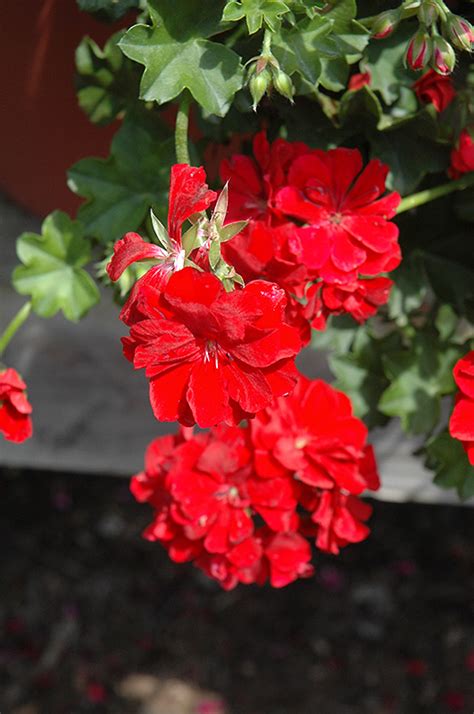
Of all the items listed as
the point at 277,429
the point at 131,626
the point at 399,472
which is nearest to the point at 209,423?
the point at 277,429

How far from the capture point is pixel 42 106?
1177 mm

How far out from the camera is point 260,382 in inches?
24.9

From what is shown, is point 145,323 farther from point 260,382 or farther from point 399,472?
point 399,472

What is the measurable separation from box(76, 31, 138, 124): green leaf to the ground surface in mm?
1241

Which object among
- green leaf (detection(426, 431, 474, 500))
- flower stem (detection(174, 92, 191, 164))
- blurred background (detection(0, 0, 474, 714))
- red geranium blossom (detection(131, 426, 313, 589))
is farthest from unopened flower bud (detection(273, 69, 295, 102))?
blurred background (detection(0, 0, 474, 714))

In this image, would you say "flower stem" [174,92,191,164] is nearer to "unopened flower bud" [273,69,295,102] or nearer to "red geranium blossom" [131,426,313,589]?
"unopened flower bud" [273,69,295,102]

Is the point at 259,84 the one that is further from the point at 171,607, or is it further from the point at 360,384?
the point at 171,607

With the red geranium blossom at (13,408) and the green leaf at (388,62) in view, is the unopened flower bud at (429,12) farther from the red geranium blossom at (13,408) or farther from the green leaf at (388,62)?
the red geranium blossom at (13,408)

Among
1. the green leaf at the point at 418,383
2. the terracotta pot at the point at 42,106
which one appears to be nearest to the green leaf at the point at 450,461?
the green leaf at the point at 418,383

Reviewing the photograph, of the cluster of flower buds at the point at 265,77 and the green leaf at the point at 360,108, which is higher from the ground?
the cluster of flower buds at the point at 265,77

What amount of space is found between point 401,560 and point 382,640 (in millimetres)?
184

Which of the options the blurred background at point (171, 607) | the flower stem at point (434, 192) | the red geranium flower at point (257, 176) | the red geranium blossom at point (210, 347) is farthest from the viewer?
the blurred background at point (171, 607)

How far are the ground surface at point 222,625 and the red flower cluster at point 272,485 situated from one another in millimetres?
1023

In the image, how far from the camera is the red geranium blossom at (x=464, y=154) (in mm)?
881
